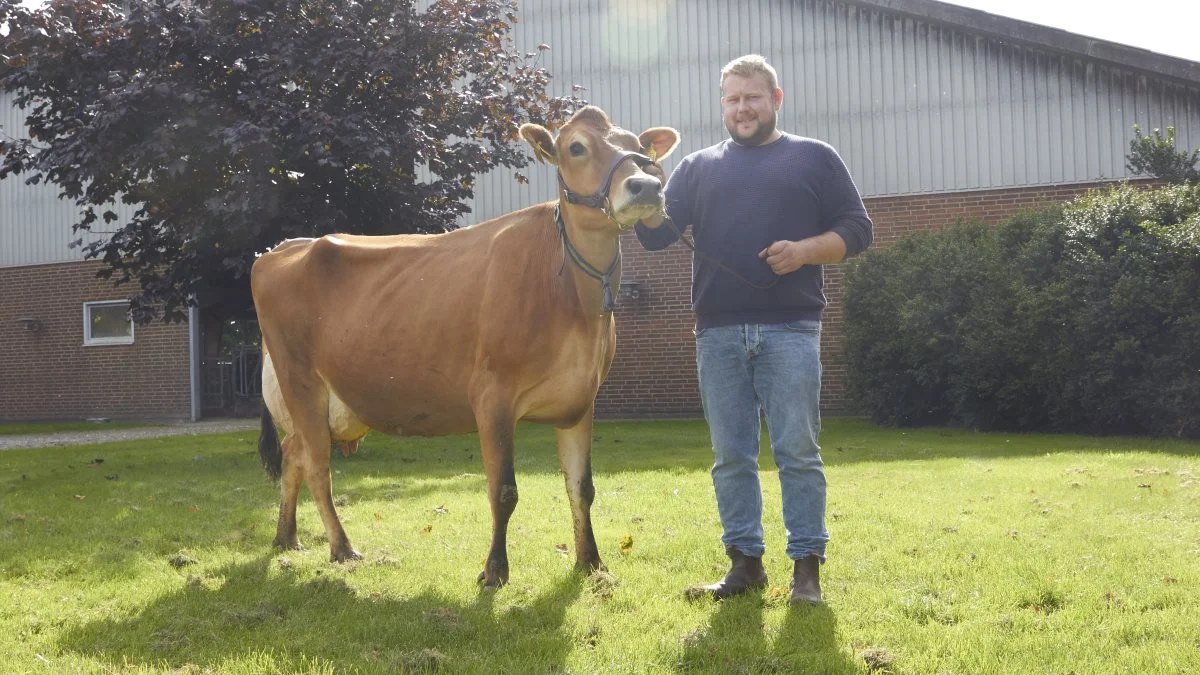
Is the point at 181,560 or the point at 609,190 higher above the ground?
the point at 609,190

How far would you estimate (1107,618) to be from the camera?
3.88m

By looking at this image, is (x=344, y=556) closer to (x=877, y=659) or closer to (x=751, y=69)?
(x=877, y=659)

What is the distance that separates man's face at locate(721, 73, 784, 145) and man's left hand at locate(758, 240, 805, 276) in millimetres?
560

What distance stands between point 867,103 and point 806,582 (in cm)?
1451

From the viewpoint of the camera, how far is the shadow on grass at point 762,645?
11.1 ft

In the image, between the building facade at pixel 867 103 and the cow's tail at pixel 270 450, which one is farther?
the building facade at pixel 867 103

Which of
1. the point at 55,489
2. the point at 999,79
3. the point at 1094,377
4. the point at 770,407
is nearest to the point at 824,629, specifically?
the point at 770,407

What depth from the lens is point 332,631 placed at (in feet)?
12.9

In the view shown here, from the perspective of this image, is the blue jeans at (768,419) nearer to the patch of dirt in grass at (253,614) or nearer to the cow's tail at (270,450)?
the patch of dirt in grass at (253,614)

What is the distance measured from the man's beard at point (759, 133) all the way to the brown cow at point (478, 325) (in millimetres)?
424

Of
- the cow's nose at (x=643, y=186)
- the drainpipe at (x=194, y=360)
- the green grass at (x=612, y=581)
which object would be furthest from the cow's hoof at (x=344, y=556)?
the drainpipe at (x=194, y=360)

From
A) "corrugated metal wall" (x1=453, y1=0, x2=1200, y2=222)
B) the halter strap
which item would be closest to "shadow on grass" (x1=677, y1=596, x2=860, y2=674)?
the halter strap

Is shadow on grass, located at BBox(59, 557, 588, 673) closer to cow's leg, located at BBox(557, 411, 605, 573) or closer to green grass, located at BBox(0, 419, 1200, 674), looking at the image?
green grass, located at BBox(0, 419, 1200, 674)

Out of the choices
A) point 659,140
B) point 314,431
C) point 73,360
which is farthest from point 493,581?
point 73,360
